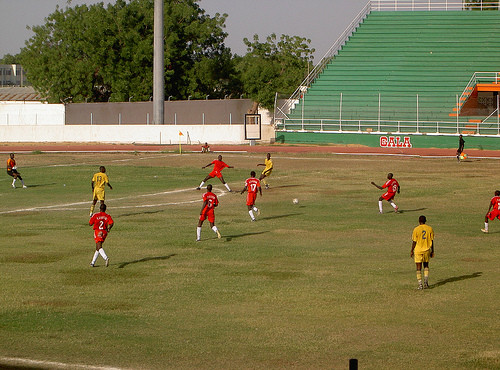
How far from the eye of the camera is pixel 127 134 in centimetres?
7662

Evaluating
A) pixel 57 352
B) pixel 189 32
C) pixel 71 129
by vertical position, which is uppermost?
pixel 189 32

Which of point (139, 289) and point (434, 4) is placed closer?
point (139, 289)

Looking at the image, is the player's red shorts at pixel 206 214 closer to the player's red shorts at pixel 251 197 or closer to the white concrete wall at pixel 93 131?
the player's red shorts at pixel 251 197

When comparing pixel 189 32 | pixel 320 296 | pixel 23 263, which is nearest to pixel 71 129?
pixel 189 32

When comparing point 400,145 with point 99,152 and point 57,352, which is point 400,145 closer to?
point 99,152

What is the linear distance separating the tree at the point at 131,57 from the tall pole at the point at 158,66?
15.2 meters

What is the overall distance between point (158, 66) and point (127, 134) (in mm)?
7395

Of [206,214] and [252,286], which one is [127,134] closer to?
[206,214]

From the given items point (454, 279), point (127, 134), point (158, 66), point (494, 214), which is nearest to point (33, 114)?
point (127, 134)

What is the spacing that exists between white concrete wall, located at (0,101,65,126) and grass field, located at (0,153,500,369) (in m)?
49.1

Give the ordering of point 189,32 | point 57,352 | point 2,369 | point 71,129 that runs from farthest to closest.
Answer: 1. point 189,32
2. point 71,129
3. point 57,352
4. point 2,369

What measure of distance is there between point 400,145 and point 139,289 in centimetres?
5034

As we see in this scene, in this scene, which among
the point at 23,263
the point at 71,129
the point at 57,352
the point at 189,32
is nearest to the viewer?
the point at 57,352

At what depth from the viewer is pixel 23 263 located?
22672mm
